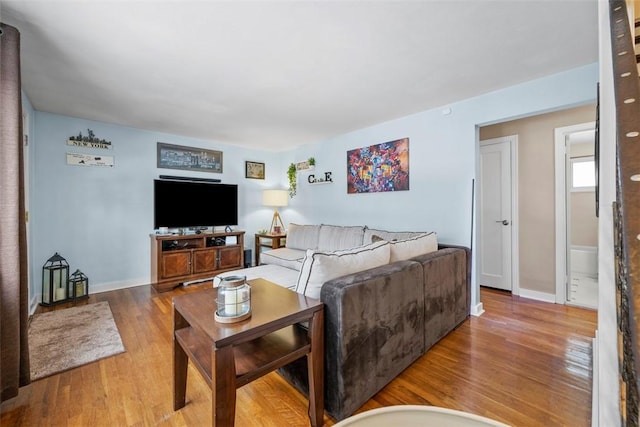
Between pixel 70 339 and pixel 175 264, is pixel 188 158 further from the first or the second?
pixel 70 339

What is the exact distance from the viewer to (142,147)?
4.00 metres

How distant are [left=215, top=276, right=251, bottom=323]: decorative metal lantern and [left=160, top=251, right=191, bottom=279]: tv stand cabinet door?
2936 millimetres

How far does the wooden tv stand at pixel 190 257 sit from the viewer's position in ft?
12.2

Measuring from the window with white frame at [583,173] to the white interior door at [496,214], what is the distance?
7.47ft

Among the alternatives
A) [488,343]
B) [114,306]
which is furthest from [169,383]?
[488,343]

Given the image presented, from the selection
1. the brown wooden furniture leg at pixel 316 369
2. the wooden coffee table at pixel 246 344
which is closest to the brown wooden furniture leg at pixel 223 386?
the wooden coffee table at pixel 246 344

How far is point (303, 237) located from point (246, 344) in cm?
276

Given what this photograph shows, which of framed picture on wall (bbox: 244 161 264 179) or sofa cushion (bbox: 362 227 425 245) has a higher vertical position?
framed picture on wall (bbox: 244 161 264 179)

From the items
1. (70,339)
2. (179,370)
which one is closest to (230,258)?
(70,339)

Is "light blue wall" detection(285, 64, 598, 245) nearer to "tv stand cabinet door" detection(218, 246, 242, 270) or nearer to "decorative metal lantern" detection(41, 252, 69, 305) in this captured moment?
"tv stand cabinet door" detection(218, 246, 242, 270)

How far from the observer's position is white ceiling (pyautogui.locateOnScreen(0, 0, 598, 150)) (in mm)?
1639

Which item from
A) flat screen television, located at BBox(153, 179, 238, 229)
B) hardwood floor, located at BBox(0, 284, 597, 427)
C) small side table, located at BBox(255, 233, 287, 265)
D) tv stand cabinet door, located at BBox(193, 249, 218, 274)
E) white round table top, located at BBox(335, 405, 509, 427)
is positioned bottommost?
hardwood floor, located at BBox(0, 284, 597, 427)

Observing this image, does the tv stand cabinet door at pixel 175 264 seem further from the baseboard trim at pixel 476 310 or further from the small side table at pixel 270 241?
the baseboard trim at pixel 476 310

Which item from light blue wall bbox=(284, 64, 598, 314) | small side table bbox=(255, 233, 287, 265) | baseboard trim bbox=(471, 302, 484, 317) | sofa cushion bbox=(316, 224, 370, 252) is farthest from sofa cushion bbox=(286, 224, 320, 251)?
baseboard trim bbox=(471, 302, 484, 317)
